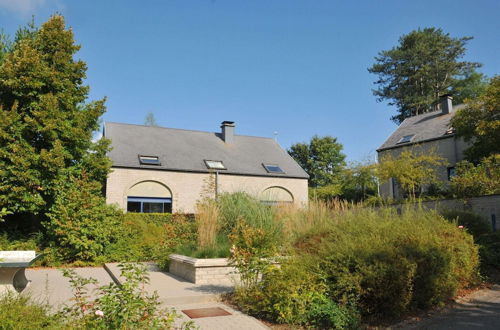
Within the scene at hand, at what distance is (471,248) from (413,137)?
56.2 ft

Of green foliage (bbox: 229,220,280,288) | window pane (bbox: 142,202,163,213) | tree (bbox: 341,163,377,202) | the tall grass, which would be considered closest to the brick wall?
window pane (bbox: 142,202,163,213)

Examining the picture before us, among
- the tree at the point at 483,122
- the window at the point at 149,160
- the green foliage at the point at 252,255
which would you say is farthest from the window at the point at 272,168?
the green foliage at the point at 252,255

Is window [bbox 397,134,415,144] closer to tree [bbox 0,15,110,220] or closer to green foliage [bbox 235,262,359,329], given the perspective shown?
tree [bbox 0,15,110,220]

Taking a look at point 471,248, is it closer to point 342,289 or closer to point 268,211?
point 342,289

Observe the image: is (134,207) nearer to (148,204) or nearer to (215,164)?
(148,204)

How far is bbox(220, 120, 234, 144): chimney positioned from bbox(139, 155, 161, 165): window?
5354 mm

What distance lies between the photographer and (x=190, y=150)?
70.7ft

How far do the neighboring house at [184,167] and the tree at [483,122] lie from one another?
7989mm

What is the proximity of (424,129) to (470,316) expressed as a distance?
19.3m

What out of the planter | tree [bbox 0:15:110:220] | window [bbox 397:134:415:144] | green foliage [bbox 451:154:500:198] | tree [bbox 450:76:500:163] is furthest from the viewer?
window [bbox 397:134:415:144]

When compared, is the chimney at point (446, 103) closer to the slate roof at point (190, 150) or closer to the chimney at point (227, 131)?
the slate roof at point (190, 150)

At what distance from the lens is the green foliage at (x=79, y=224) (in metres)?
10.5

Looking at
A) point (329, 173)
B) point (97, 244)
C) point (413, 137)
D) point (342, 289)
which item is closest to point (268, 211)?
point (342, 289)

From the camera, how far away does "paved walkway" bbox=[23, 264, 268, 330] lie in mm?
4746
